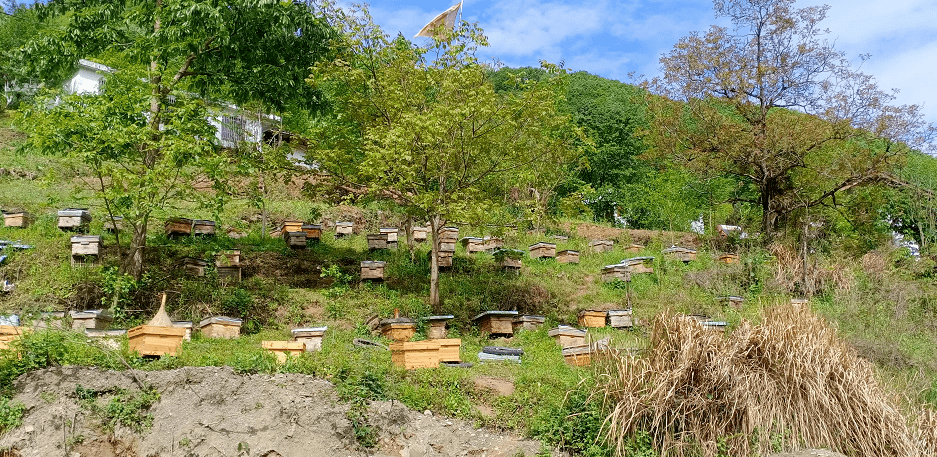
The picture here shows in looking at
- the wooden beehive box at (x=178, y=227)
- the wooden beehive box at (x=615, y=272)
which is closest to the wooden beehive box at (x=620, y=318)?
A: the wooden beehive box at (x=615, y=272)

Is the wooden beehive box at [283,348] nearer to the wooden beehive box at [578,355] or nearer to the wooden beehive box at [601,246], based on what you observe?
the wooden beehive box at [578,355]

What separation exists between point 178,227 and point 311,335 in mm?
6737

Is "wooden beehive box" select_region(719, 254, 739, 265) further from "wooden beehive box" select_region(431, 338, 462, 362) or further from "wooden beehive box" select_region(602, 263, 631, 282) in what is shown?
"wooden beehive box" select_region(431, 338, 462, 362)

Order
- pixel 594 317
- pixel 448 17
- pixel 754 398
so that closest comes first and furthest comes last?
pixel 754 398, pixel 594 317, pixel 448 17

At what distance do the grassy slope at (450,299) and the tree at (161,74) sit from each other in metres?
1.01

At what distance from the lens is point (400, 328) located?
12422 millimetres

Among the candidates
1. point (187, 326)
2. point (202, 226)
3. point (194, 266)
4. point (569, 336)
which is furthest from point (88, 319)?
point (569, 336)

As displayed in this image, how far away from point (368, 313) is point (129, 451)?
226 inches

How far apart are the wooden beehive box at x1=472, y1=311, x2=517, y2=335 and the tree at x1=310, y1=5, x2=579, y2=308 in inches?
51.7

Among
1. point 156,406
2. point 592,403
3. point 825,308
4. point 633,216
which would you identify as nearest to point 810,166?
point 825,308

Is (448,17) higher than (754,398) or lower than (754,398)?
higher

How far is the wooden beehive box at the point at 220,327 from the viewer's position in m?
12.1

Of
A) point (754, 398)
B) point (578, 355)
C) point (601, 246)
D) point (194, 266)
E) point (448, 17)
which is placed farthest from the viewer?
point (448, 17)

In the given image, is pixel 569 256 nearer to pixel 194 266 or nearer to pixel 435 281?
pixel 435 281
